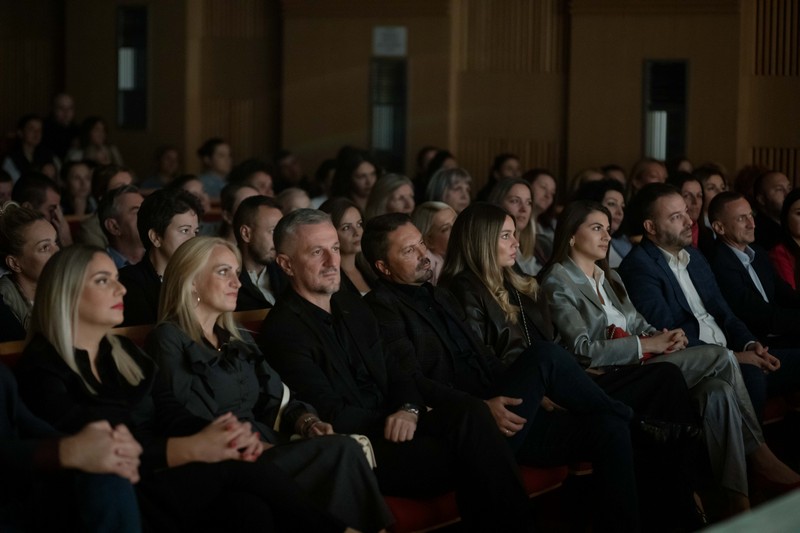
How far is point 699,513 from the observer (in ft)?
15.0

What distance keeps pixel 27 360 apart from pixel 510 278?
2.20 metres

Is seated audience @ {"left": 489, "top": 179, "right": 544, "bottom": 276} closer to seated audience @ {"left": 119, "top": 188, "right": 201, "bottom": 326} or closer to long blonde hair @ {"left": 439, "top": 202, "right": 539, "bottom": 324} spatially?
long blonde hair @ {"left": 439, "top": 202, "right": 539, "bottom": 324}

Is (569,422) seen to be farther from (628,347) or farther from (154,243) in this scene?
(154,243)

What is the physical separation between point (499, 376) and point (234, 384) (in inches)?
46.2

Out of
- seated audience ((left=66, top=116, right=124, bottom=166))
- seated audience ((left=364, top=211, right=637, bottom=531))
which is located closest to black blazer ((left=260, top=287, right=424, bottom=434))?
seated audience ((left=364, top=211, right=637, bottom=531))

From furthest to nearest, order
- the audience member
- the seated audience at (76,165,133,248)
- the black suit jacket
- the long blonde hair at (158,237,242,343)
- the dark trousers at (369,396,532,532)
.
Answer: the audience member → the seated audience at (76,165,133,248) → the black suit jacket → the dark trousers at (369,396,532,532) → the long blonde hair at (158,237,242,343)

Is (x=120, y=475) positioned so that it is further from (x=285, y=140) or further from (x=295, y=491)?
(x=285, y=140)

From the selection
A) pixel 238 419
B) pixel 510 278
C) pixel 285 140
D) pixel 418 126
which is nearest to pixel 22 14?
pixel 285 140

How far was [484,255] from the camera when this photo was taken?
4883 millimetres

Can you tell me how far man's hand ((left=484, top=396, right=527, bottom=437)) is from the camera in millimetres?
4199

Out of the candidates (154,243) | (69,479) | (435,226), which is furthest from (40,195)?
(69,479)

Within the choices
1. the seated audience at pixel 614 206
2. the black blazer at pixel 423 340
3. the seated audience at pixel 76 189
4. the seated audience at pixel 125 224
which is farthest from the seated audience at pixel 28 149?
the black blazer at pixel 423 340

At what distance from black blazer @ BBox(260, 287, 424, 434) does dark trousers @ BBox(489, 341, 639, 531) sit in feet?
1.25

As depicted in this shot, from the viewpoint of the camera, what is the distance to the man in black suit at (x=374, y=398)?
12.7ft
